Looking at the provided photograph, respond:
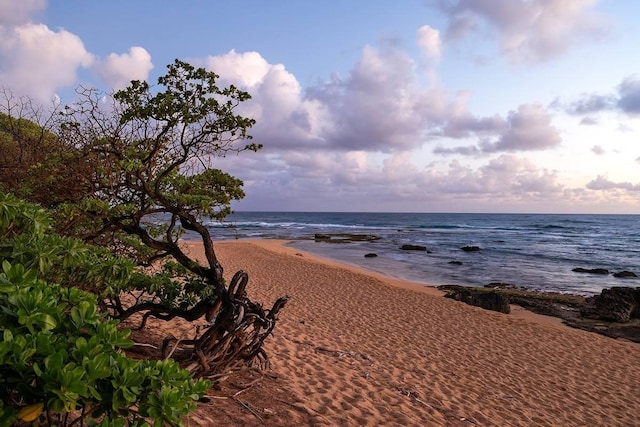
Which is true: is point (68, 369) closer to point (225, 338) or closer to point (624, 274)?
point (225, 338)

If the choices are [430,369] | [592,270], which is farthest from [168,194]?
[592,270]

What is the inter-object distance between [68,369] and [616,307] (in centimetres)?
1933

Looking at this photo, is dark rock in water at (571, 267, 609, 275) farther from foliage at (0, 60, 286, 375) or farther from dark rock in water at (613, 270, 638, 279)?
foliage at (0, 60, 286, 375)

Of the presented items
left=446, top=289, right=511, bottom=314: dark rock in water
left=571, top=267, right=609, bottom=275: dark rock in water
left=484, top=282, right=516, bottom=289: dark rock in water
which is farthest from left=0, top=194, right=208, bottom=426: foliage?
left=571, top=267, right=609, bottom=275: dark rock in water

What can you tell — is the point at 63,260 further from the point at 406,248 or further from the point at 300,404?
the point at 406,248

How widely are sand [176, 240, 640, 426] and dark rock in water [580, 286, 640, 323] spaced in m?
2.63

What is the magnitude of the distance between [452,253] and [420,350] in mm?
29795

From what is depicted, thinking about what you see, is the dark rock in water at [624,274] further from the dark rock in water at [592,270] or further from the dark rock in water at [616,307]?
the dark rock in water at [616,307]

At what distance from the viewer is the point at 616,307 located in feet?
52.1

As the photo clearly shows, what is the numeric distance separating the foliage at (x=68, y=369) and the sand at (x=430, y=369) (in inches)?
94.6

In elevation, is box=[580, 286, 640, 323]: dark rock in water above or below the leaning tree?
below

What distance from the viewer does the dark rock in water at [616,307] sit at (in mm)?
15500

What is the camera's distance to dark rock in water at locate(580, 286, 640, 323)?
610 inches

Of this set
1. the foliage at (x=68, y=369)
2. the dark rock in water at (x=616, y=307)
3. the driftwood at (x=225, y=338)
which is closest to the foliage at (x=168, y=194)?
the driftwood at (x=225, y=338)
